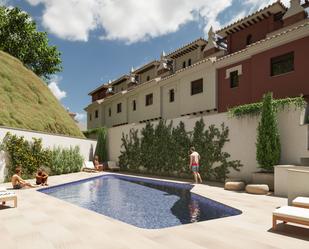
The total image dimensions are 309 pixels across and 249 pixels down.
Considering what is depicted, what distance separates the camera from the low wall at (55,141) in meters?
17.5

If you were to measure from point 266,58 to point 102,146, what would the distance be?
16.8 m

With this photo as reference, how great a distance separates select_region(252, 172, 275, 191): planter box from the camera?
1284 cm

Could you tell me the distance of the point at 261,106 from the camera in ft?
47.8

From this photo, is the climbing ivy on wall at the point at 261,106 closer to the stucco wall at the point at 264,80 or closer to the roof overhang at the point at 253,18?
the stucco wall at the point at 264,80

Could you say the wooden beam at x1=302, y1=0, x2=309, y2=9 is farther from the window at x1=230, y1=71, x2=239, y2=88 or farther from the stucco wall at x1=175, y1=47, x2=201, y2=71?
the stucco wall at x1=175, y1=47, x2=201, y2=71

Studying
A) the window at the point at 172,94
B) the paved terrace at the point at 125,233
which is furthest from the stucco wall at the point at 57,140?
the paved terrace at the point at 125,233

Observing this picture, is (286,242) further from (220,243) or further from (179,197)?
(179,197)

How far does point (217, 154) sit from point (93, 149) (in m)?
14.1

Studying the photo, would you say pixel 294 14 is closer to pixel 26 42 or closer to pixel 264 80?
pixel 264 80

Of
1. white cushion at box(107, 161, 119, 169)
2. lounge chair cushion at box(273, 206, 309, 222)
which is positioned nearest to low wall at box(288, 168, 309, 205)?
lounge chair cushion at box(273, 206, 309, 222)

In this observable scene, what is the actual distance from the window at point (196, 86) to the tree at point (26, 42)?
80.6 ft

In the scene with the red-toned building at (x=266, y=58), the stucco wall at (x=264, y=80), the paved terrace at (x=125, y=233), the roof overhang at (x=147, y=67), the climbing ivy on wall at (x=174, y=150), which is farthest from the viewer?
the roof overhang at (x=147, y=67)

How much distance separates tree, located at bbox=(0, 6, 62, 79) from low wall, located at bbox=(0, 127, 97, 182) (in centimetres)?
1812

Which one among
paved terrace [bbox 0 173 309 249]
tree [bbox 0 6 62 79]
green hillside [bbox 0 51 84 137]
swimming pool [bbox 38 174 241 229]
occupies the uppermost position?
tree [bbox 0 6 62 79]
